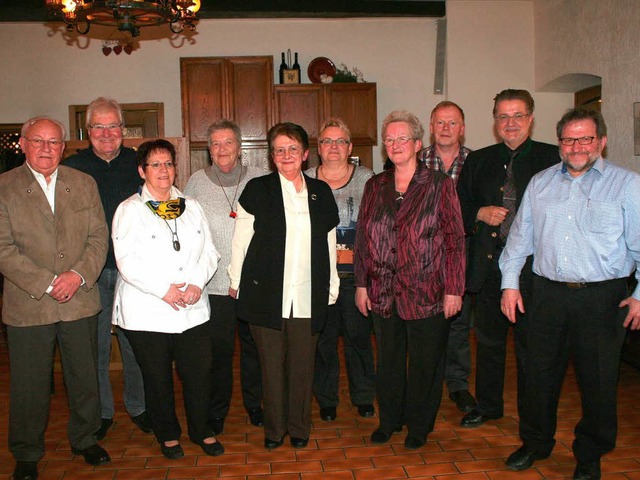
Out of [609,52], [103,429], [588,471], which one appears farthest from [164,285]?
[609,52]

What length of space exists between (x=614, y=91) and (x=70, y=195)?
5294 mm

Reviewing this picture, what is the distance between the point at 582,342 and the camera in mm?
3059

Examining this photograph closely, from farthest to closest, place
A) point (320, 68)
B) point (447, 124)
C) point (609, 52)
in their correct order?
point (320, 68) < point (609, 52) < point (447, 124)

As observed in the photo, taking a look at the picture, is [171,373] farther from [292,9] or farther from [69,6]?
[292,9]

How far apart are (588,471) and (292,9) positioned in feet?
22.5

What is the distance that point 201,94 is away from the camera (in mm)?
8523

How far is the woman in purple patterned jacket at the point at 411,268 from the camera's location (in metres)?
3.38

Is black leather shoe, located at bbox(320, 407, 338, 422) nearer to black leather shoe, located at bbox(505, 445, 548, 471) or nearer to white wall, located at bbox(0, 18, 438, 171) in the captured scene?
black leather shoe, located at bbox(505, 445, 548, 471)

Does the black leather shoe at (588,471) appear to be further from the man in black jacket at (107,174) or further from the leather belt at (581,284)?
the man in black jacket at (107,174)

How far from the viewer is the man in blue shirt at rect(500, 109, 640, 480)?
9.71 feet

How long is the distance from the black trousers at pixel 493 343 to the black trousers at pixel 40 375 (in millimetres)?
2084

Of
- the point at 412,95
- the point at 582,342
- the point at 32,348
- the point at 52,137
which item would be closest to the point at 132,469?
the point at 32,348

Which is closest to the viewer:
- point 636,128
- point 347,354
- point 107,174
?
point 107,174

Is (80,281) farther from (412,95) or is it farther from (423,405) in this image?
(412,95)
